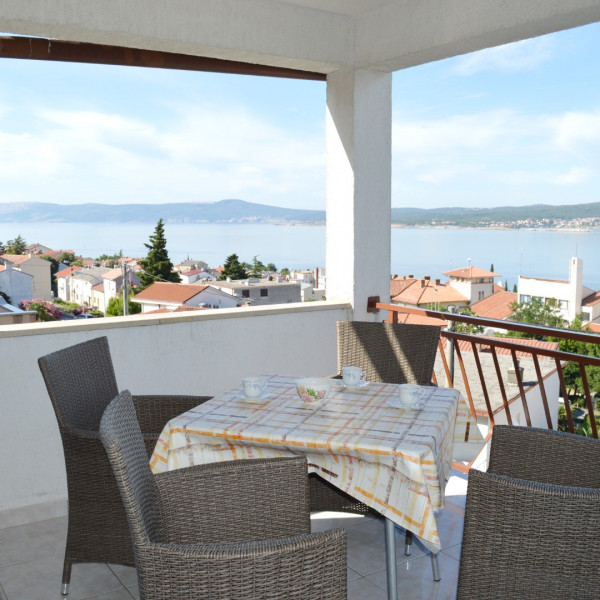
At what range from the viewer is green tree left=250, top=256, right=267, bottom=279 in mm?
4516

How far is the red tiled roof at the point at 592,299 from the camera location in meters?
7.39

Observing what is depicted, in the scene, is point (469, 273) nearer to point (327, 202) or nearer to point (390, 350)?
point (327, 202)

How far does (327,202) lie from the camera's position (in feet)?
14.5

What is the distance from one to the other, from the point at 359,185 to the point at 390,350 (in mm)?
1443

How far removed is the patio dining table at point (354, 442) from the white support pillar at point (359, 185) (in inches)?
78.7

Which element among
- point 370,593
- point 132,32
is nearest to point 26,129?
point 132,32

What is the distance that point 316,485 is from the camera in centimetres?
274

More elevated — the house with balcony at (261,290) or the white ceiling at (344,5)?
the white ceiling at (344,5)

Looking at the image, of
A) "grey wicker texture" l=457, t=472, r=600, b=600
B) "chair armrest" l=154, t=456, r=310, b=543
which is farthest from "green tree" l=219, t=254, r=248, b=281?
"grey wicker texture" l=457, t=472, r=600, b=600

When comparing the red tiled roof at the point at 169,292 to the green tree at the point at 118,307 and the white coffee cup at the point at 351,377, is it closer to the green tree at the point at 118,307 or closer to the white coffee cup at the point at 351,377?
the green tree at the point at 118,307

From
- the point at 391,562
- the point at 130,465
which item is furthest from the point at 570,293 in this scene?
the point at 130,465

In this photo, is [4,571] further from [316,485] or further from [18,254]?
[18,254]

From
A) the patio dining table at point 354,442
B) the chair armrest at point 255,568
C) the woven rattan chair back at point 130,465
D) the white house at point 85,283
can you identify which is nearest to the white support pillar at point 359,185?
the white house at point 85,283

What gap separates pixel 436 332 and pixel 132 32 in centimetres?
217
